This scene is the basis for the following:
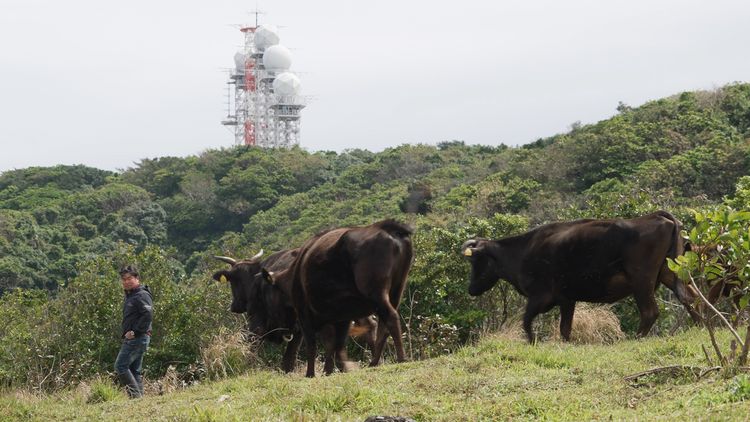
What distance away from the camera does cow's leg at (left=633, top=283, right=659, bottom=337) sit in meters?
12.7

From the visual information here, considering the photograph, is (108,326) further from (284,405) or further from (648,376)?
(648,376)

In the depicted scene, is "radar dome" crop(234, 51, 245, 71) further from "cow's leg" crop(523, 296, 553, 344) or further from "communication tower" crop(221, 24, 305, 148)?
"cow's leg" crop(523, 296, 553, 344)

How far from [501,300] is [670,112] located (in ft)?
110

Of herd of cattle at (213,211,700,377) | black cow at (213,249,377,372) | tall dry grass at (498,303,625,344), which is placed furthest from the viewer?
black cow at (213,249,377,372)

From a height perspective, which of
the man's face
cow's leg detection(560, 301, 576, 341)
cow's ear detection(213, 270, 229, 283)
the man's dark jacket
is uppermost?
the man's face

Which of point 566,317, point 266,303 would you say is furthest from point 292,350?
point 566,317

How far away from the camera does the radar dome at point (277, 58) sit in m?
88.0

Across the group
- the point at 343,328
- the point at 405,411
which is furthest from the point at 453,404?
the point at 343,328

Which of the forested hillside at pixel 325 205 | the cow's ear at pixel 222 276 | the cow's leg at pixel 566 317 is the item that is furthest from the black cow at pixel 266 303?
the cow's leg at pixel 566 317

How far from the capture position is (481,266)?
1480cm

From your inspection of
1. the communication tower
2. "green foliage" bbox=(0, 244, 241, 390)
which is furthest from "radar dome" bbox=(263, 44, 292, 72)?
"green foliage" bbox=(0, 244, 241, 390)

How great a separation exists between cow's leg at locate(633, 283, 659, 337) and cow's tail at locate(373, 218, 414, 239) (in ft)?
9.52

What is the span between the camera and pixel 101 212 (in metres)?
64.4

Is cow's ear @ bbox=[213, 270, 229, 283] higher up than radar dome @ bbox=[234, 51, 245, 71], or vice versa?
radar dome @ bbox=[234, 51, 245, 71]
